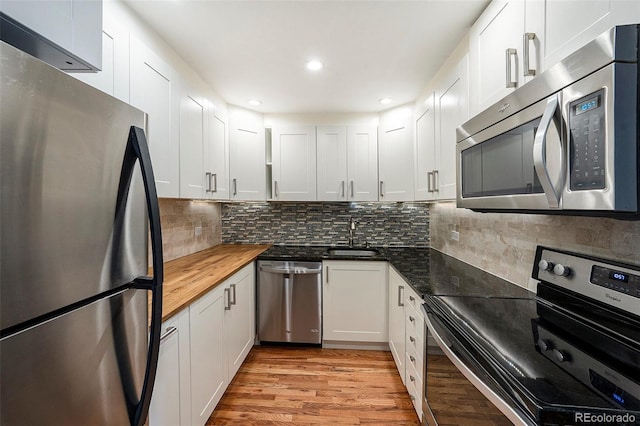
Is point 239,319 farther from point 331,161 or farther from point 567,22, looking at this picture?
point 567,22

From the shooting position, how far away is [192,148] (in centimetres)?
204

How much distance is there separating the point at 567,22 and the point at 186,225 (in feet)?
8.90

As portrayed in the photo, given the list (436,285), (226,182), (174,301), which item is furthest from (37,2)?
(226,182)

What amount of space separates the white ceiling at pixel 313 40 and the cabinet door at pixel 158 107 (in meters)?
0.22

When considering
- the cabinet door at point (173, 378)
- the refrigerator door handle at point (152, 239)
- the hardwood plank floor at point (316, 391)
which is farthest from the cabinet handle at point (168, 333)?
the hardwood plank floor at point (316, 391)

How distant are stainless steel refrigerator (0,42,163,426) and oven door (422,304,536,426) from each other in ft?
3.11

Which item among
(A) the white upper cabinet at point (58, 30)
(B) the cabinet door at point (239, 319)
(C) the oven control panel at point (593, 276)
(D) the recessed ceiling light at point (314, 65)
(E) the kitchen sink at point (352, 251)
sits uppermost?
(D) the recessed ceiling light at point (314, 65)

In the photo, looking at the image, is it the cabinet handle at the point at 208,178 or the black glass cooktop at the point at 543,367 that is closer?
the black glass cooktop at the point at 543,367

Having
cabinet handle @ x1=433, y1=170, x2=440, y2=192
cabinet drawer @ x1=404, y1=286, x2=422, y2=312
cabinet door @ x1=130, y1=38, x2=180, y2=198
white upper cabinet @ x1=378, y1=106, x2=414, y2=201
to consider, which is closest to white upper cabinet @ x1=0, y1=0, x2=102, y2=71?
cabinet door @ x1=130, y1=38, x2=180, y2=198

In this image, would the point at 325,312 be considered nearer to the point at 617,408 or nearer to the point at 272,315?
the point at 272,315

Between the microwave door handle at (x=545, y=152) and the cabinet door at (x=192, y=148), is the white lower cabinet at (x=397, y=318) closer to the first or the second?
the microwave door handle at (x=545, y=152)

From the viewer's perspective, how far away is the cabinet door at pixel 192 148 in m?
1.90

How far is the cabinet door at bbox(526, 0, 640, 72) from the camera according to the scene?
0.71m

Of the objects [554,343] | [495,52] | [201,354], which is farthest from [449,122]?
[201,354]
